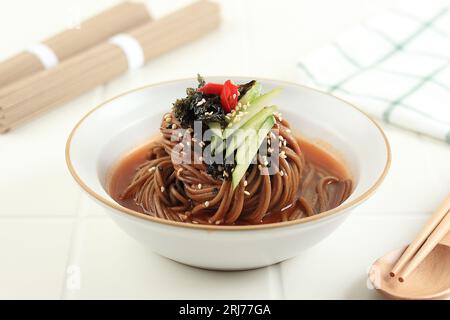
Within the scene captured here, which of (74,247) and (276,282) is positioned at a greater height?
(74,247)

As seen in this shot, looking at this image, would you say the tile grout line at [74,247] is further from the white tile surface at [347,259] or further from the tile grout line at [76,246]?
the white tile surface at [347,259]

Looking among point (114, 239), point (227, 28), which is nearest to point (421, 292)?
point (114, 239)

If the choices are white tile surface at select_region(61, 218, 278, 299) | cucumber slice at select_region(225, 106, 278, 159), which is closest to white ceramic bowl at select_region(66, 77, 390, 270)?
white tile surface at select_region(61, 218, 278, 299)

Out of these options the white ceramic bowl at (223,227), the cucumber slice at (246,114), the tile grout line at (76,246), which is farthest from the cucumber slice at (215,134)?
the tile grout line at (76,246)

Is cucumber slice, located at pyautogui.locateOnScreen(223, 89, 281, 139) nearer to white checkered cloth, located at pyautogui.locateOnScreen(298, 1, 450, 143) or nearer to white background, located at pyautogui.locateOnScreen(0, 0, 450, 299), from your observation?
white background, located at pyautogui.locateOnScreen(0, 0, 450, 299)

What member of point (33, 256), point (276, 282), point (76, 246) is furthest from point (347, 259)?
point (33, 256)

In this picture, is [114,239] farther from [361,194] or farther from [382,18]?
[382,18]

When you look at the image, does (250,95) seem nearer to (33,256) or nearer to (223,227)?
(223,227)
